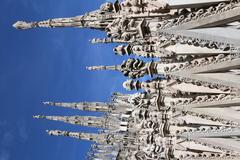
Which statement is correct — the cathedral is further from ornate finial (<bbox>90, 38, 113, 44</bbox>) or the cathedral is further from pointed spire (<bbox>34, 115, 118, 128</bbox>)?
pointed spire (<bbox>34, 115, 118, 128</bbox>)

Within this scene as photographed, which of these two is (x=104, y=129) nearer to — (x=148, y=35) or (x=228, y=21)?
(x=148, y=35)

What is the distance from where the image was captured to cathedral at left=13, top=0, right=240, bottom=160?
1300 centimetres

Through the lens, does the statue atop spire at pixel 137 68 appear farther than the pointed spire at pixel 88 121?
No

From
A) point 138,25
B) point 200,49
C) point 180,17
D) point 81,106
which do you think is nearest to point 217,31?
point 180,17

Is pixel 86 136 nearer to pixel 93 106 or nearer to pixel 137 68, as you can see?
pixel 93 106

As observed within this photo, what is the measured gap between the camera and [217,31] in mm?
12664

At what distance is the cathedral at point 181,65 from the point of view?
1300cm

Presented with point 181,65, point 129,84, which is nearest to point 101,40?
point 129,84

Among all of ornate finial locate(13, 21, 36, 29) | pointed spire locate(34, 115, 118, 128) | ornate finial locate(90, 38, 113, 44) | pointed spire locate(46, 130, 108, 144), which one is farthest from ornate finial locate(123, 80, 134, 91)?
pointed spire locate(34, 115, 118, 128)

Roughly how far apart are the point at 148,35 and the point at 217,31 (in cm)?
418

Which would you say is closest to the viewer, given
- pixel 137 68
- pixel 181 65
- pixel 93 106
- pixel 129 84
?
pixel 181 65

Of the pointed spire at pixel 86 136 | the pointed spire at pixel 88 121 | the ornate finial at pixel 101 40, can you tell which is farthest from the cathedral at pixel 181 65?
the pointed spire at pixel 88 121

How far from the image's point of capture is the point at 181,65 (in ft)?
53.7

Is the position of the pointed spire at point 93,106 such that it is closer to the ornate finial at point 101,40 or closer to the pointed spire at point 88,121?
the pointed spire at point 88,121
